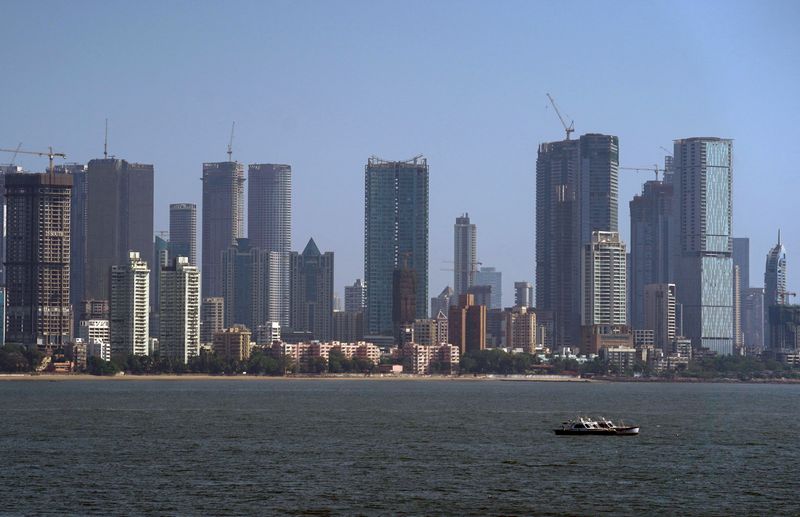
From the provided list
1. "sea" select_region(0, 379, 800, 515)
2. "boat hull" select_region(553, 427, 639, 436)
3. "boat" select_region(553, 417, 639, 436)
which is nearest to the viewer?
"sea" select_region(0, 379, 800, 515)

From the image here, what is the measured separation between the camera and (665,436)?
153 meters

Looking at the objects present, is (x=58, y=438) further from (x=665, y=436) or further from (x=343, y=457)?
(x=665, y=436)

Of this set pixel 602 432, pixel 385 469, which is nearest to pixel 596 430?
pixel 602 432

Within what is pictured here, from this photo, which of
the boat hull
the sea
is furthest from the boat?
the sea

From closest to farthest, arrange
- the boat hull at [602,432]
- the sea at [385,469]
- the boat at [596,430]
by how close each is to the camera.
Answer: the sea at [385,469] → the boat hull at [602,432] → the boat at [596,430]

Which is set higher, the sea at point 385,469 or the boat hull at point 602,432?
the boat hull at point 602,432

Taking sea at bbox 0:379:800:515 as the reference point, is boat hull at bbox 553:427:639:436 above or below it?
above

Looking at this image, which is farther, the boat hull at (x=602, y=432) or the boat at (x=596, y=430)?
the boat at (x=596, y=430)

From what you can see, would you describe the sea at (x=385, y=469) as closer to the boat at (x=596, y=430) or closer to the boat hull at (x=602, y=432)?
the boat hull at (x=602, y=432)

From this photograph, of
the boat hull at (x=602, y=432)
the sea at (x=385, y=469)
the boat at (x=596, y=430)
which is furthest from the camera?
the boat at (x=596, y=430)

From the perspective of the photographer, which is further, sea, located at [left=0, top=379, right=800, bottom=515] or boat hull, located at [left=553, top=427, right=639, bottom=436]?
boat hull, located at [left=553, top=427, right=639, bottom=436]

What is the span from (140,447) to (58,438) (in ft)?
43.4

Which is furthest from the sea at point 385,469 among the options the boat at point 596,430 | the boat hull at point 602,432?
the boat at point 596,430

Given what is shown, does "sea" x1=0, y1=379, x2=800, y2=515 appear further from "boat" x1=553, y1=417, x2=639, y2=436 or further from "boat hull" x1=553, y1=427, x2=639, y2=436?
Result: "boat" x1=553, y1=417, x2=639, y2=436
